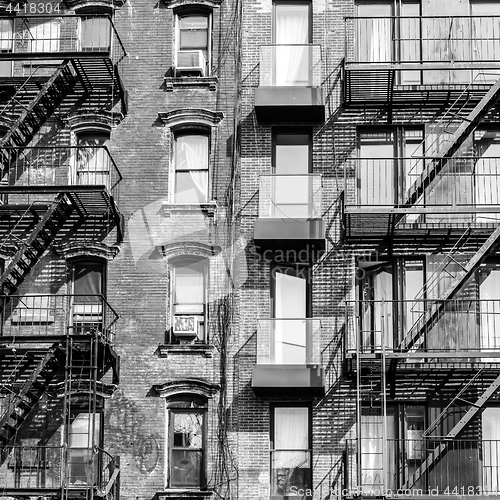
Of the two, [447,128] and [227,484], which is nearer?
[227,484]

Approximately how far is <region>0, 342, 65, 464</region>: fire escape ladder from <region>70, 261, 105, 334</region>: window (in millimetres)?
1248

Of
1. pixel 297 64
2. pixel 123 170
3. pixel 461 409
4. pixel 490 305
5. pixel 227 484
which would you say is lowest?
pixel 227 484

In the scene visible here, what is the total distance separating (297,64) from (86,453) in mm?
9762

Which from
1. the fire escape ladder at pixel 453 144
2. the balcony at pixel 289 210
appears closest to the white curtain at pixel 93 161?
the balcony at pixel 289 210

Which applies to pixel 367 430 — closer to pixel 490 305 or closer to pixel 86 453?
pixel 490 305

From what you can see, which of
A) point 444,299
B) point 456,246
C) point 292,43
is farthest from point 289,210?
point 292,43

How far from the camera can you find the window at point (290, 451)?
84.9 feet

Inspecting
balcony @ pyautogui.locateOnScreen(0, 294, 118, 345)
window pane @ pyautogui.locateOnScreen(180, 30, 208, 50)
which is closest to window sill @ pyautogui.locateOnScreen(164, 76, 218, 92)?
window pane @ pyautogui.locateOnScreen(180, 30, 208, 50)

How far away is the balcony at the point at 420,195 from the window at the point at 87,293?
5591 mm

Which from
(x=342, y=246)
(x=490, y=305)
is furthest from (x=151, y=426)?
(x=490, y=305)

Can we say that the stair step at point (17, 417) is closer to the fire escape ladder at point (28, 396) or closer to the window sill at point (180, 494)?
the fire escape ladder at point (28, 396)

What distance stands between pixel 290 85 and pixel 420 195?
385 cm

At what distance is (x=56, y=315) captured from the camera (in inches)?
1066

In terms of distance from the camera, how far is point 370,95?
27.5m
